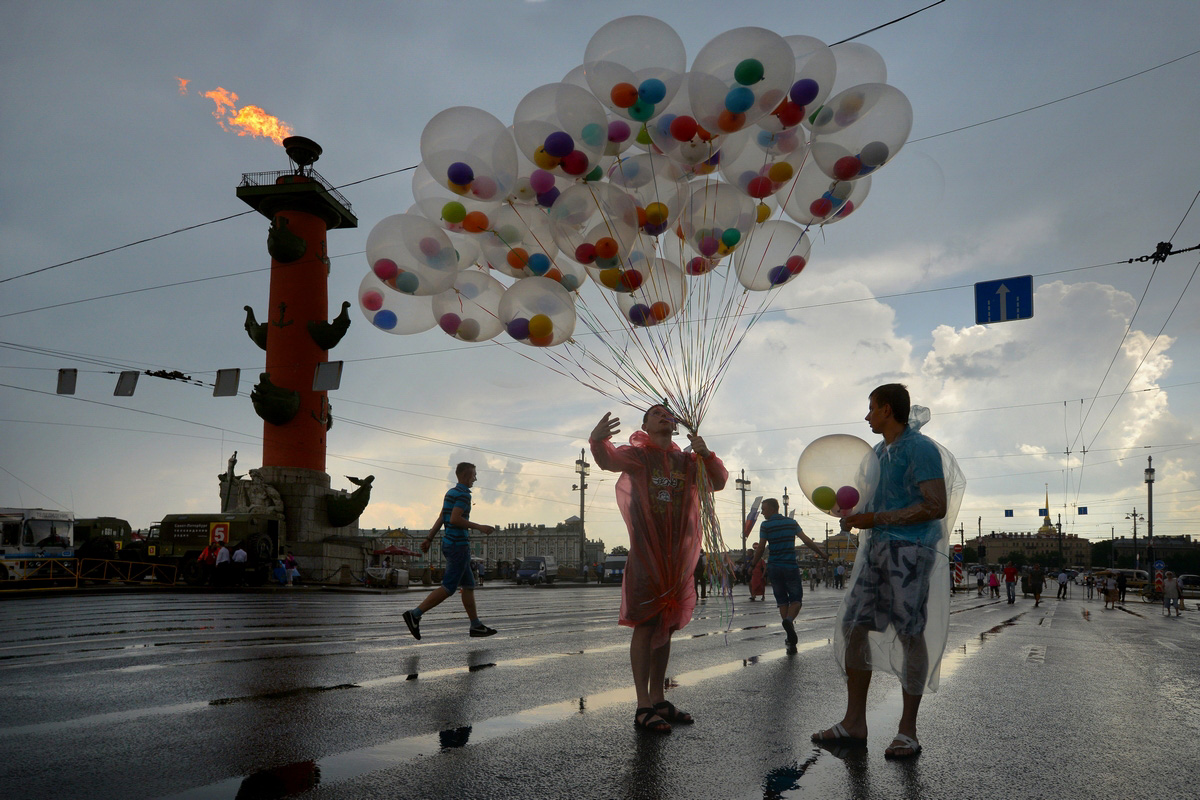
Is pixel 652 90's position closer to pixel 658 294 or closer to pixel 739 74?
pixel 739 74

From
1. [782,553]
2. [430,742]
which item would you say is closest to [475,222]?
[430,742]

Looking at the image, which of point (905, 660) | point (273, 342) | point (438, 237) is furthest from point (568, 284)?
point (273, 342)

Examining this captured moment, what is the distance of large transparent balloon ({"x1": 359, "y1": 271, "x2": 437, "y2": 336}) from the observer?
25.0ft

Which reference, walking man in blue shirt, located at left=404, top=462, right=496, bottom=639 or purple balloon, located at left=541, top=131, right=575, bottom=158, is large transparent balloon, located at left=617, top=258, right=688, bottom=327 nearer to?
purple balloon, located at left=541, top=131, right=575, bottom=158

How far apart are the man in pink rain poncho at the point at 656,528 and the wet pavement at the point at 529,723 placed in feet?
1.35

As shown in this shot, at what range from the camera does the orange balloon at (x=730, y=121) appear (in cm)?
621

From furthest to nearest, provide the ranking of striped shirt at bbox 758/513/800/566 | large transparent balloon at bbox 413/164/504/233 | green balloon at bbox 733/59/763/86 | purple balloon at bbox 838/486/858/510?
striped shirt at bbox 758/513/800/566 → large transparent balloon at bbox 413/164/504/233 → green balloon at bbox 733/59/763/86 → purple balloon at bbox 838/486/858/510

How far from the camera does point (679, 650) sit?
24.3 ft

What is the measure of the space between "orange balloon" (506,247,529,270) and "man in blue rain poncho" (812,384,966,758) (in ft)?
13.7

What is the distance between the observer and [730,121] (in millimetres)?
6258

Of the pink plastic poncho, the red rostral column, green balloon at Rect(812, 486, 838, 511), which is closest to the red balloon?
the pink plastic poncho

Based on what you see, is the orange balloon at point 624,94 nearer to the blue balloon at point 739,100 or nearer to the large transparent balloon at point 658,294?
the blue balloon at point 739,100

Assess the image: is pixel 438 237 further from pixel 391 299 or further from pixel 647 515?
pixel 647 515

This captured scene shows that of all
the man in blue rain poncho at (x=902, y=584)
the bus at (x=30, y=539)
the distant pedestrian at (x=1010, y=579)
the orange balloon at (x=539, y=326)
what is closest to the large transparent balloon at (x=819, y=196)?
the orange balloon at (x=539, y=326)
